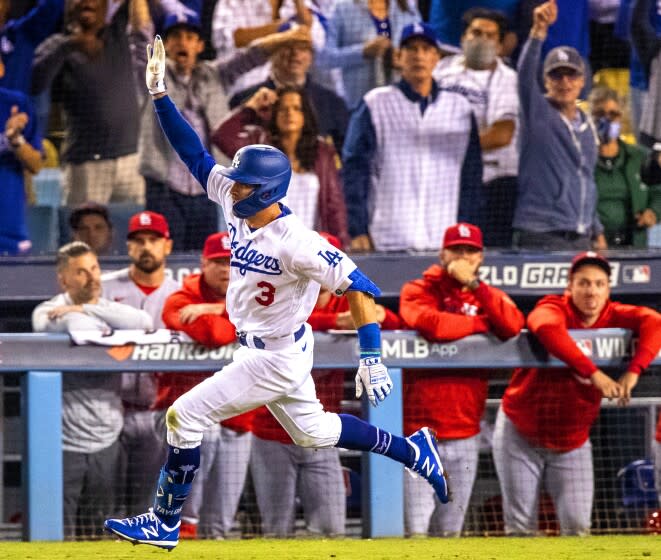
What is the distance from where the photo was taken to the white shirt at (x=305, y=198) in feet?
24.3

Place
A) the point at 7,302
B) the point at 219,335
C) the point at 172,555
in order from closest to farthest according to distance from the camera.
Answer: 1. the point at 172,555
2. the point at 219,335
3. the point at 7,302

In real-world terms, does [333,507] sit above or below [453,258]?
below

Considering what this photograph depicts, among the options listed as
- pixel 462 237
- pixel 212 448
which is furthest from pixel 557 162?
pixel 212 448

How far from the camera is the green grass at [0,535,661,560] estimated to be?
467 centimetres

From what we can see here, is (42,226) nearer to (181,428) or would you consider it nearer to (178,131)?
(178,131)

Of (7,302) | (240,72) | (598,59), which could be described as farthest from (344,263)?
(598,59)

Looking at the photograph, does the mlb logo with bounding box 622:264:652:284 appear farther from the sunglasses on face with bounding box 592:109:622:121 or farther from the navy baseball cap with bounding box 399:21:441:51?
the navy baseball cap with bounding box 399:21:441:51

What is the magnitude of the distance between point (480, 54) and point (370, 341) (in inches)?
154

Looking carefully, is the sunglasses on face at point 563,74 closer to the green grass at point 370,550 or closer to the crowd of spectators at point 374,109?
the crowd of spectators at point 374,109

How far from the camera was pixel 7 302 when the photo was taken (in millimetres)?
6926

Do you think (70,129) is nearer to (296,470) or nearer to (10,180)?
(10,180)

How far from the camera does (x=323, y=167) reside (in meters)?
7.44

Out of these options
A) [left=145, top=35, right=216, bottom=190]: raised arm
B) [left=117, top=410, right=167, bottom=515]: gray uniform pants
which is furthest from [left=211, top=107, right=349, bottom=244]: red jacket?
[left=145, top=35, right=216, bottom=190]: raised arm

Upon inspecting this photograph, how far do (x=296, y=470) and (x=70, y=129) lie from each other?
3195mm
